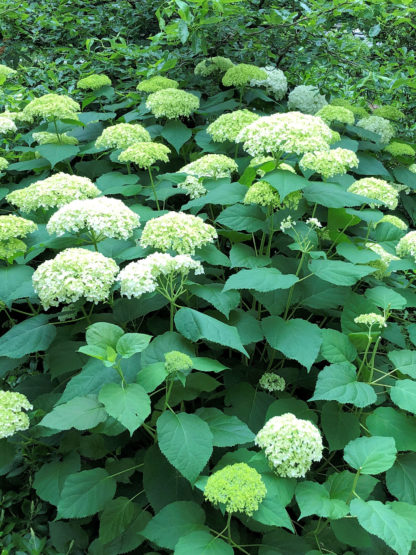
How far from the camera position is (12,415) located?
6.50ft

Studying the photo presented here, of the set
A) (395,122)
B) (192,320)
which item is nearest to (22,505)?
(192,320)

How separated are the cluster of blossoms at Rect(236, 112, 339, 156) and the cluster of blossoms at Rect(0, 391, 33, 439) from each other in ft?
5.07

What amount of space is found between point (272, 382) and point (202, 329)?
1.83ft

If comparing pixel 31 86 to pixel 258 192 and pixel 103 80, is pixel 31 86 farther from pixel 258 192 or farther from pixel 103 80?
pixel 258 192

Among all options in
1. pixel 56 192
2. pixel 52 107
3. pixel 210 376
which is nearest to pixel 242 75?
pixel 52 107

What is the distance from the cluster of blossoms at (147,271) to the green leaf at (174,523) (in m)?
0.80

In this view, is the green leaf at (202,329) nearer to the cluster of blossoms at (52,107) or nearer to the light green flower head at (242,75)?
the cluster of blossoms at (52,107)

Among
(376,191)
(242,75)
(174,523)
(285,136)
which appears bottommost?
(174,523)

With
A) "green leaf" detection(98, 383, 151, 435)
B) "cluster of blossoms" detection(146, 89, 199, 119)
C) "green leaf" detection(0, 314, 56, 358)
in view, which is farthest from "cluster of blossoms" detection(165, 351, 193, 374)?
"cluster of blossoms" detection(146, 89, 199, 119)

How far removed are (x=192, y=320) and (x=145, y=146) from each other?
123 cm

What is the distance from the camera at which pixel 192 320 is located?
204 cm

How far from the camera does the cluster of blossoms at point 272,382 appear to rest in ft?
7.72

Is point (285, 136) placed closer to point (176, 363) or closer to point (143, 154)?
point (143, 154)

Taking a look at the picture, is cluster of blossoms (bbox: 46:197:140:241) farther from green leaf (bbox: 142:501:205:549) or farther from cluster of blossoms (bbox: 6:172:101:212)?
green leaf (bbox: 142:501:205:549)
